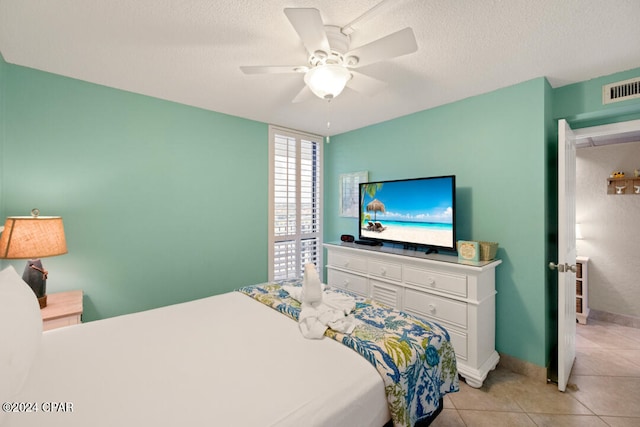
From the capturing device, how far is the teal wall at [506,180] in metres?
2.17

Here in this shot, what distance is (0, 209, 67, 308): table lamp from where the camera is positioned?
1.68 m

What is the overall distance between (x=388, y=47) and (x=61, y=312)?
8.39 feet

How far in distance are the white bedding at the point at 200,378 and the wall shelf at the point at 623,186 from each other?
4.02 m

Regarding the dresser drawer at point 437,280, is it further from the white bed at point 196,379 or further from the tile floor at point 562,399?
the white bed at point 196,379

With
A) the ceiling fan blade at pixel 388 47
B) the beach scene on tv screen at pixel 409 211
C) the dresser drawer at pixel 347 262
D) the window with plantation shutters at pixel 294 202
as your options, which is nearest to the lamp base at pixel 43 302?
the window with plantation shutters at pixel 294 202

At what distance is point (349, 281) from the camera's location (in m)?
3.00

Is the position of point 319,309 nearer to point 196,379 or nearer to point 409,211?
point 196,379

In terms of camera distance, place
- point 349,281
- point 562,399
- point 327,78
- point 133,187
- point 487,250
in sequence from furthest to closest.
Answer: point 349,281 → point 133,187 → point 487,250 → point 562,399 → point 327,78

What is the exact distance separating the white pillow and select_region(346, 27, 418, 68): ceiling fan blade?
1827mm

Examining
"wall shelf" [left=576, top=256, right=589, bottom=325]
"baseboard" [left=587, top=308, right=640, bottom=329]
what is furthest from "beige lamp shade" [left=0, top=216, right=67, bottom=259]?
"baseboard" [left=587, top=308, right=640, bottom=329]

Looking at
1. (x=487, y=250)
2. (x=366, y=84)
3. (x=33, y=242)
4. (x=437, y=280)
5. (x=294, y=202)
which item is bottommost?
(x=437, y=280)

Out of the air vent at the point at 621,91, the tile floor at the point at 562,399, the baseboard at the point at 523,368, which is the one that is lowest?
the tile floor at the point at 562,399

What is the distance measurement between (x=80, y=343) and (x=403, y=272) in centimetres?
231

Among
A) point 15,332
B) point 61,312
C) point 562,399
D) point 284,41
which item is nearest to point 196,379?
point 15,332
